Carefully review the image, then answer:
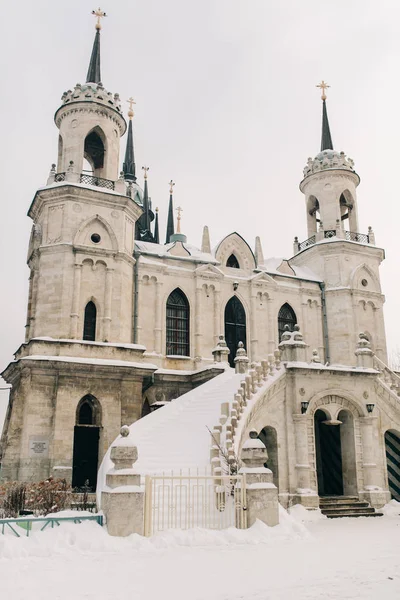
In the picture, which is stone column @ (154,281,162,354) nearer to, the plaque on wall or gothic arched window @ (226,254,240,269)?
gothic arched window @ (226,254,240,269)

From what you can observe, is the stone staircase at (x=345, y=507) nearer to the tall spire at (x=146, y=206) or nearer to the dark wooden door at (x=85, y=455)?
the dark wooden door at (x=85, y=455)

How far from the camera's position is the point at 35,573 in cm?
952

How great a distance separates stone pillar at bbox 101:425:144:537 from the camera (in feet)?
41.0

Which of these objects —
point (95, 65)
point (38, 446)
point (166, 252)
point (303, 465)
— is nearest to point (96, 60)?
point (95, 65)

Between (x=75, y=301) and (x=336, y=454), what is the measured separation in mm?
13524

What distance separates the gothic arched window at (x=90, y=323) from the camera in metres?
26.8

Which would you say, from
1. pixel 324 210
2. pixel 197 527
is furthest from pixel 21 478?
pixel 324 210

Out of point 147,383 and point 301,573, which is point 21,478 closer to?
point 147,383

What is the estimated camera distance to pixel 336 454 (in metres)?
25.7

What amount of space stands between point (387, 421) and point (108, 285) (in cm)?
1380

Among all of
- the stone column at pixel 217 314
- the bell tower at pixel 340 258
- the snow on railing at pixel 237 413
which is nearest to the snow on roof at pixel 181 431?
the snow on railing at pixel 237 413

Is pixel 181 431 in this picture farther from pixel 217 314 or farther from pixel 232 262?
pixel 232 262

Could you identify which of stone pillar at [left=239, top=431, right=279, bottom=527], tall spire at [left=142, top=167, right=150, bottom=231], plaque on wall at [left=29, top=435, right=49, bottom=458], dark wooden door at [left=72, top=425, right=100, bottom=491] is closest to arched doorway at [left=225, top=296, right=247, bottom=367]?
dark wooden door at [left=72, top=425, right=100, bottom=491]

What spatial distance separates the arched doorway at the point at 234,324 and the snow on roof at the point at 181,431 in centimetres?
610
